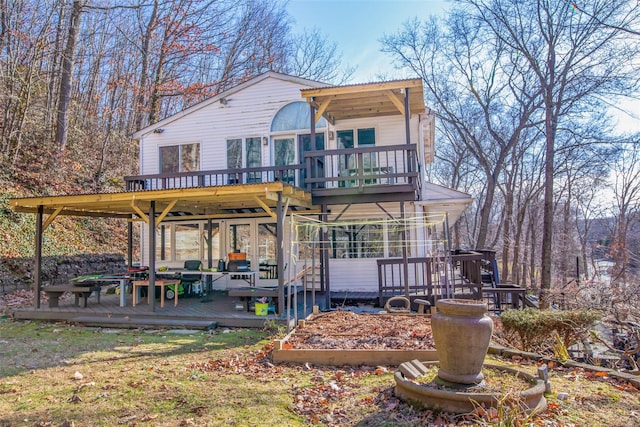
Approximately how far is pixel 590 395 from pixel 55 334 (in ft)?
28.7

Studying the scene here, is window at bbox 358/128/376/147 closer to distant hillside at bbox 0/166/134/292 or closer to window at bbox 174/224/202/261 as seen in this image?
window at bbox 174/224/202/261

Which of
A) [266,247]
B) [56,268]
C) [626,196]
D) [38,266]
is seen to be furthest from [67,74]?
[626,196]

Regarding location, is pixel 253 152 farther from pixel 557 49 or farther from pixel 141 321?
pixel 557 49

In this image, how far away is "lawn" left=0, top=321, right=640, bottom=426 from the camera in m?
3.98

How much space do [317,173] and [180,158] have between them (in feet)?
17.4

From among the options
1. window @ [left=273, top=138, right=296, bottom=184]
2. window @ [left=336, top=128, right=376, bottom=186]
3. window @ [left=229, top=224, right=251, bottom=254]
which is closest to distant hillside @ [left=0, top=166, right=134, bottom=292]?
window @ [left=229, top=224, right=251, bottom=254]

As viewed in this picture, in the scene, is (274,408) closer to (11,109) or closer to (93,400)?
(93,400)

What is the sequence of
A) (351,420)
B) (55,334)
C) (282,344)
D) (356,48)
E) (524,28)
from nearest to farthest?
(351,420)
(282,344)
(55,334)
(524,28)
(356,48)

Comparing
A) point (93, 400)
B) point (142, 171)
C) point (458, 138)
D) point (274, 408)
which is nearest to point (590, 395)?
point (274, 408)

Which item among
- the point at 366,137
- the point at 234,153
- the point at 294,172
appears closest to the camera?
the point at 366,137

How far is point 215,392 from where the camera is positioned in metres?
4.76

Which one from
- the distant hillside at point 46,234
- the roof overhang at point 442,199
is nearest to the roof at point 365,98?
the roof overhang at point 442,199

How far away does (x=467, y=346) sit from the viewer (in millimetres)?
4109

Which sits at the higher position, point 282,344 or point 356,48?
point 356,48
